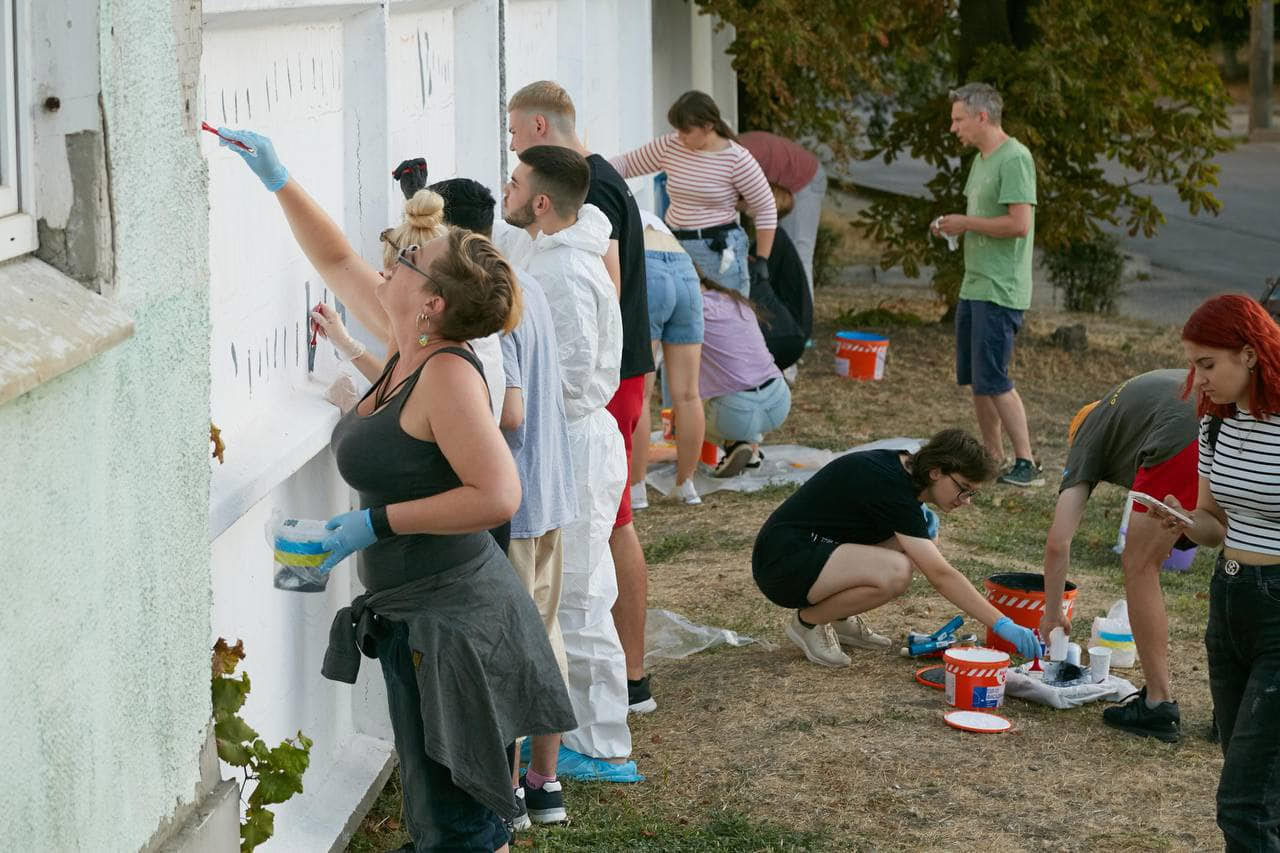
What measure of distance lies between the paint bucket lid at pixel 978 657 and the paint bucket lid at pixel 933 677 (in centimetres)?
23

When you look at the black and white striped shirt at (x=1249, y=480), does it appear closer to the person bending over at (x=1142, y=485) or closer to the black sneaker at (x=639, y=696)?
the person bending over at (x=1142, y=485)

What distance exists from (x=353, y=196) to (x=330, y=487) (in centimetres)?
84

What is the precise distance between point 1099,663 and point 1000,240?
321 cm

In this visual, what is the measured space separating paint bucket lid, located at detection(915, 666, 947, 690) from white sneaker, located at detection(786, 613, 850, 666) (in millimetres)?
307

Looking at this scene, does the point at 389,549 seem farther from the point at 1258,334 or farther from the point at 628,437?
the point at 628,437

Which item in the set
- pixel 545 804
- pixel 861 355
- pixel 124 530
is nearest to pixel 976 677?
pixel 545 804

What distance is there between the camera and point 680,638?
20.2 ft

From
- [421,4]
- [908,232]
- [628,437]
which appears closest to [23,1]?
[421,4]

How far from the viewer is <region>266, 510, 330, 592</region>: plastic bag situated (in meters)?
3.19

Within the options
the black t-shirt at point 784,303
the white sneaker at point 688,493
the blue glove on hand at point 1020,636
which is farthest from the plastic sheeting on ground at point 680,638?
the black t-shirt at point 784,303

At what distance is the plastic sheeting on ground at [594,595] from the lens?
468cm

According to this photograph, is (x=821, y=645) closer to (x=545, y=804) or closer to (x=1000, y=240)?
(x=545, y=804)

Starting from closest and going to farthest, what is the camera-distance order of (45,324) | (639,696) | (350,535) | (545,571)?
1. (45,324)
2. (350,535)
3. (545,571)
4. (639,696)

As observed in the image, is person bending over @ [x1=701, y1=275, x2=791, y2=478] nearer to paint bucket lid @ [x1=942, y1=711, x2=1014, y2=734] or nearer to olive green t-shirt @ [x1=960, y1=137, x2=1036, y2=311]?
olive green t-shirt @ [x1=960, y1=137, x2=1036, y2=311]
